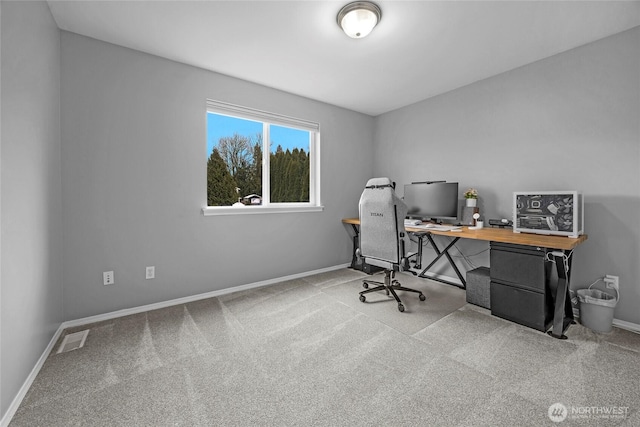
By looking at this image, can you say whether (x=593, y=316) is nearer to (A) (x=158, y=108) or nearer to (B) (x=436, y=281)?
(B) (x=436, y=281)

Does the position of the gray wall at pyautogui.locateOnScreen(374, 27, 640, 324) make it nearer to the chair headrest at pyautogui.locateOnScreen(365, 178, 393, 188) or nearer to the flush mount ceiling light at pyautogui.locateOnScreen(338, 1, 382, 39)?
the chair headrest at pyautogui.locateOnScreen(365, 178, 393, 188)

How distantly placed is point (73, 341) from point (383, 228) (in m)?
2.72

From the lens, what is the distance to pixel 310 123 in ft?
12.4

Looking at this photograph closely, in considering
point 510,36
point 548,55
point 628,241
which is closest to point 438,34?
point 510,36

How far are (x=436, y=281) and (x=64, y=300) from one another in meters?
3.93

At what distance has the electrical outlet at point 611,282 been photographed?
231cm

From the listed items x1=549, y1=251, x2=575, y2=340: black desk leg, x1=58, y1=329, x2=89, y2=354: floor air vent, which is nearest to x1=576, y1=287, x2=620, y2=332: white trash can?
x1=549, y1=251, x2=575, y2=340: black desk leg

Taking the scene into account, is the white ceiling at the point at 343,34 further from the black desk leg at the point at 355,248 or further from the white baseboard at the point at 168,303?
the white baseboard at the point at 168,303

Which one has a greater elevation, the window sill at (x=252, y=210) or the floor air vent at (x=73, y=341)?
the window sill at (x=252, y=210)

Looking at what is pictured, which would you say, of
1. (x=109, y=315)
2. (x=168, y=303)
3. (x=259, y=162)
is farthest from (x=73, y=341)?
(x=259, y=162)

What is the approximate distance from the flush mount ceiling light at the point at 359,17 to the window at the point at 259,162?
61.9 inches

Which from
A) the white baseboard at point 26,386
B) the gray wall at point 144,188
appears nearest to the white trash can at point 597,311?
the gray wall at point 144,188

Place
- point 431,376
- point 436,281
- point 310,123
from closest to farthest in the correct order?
point 431,376, point 436,281, point 310,123

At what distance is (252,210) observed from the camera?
3262 millimetres
